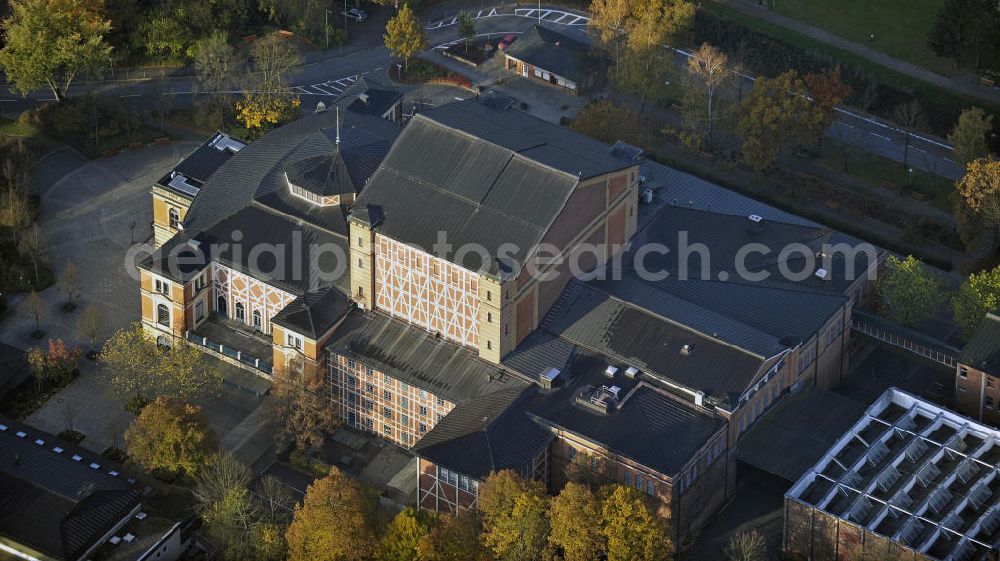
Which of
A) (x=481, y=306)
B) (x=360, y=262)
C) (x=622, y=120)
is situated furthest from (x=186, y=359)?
(x=622, y=120)

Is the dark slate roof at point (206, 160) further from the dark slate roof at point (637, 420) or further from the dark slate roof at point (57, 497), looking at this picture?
the dark slate roof at point (637, 420)

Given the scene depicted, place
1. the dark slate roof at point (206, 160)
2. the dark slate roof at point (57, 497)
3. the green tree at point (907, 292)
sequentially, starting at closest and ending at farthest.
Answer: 1. the dark slate roof at point (57, 497)
2. the green tree at point (907, 292)
3. the dark slate roof at point (206, 160)

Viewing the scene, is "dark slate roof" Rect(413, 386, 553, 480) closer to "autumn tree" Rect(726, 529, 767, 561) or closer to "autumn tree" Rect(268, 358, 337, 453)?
"autumn tree" Rect(268, 358, 337, 453)

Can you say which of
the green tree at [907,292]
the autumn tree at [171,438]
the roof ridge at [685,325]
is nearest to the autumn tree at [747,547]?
the roof ridge at [685,325]

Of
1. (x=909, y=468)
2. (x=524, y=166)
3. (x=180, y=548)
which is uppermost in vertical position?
(x=524, y=166)

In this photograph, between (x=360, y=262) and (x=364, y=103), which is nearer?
(x=360, y=262)

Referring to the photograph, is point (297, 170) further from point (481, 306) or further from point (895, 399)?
point (895, 399)

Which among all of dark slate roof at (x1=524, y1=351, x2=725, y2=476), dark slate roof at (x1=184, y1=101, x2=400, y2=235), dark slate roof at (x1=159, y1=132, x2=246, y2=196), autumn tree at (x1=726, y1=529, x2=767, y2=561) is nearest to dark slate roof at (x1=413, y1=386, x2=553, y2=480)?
dark slate roof at (x1=524, y1=351, x2=725, y2=476)
